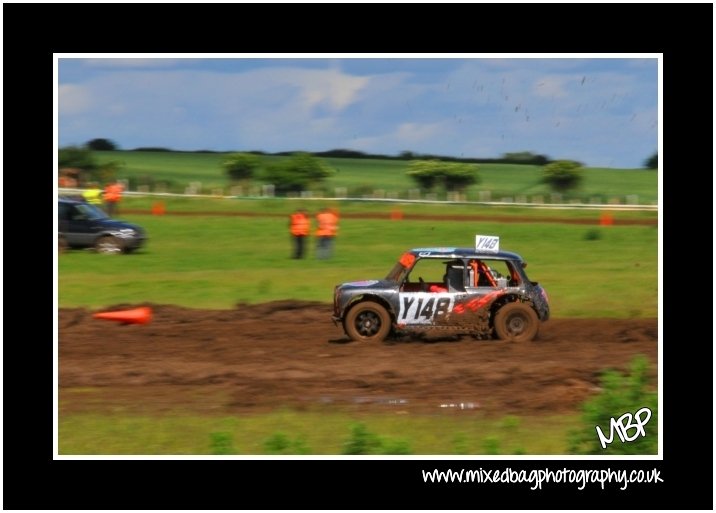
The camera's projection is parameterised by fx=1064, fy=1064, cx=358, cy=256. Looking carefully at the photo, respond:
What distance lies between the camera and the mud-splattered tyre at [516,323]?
17609 mm

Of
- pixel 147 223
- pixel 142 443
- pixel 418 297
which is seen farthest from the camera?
pixel 147 223

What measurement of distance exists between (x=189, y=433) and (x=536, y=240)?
74.8ft

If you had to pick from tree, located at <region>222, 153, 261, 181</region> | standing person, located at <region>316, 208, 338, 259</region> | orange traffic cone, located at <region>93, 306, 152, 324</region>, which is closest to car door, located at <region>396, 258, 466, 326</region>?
orange traffic cone, located at <region>93, 306, 152, 324</region>

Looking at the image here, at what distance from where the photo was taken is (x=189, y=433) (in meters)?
13.0

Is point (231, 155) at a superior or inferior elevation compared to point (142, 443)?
superior

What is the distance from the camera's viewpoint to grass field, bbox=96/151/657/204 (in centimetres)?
5956

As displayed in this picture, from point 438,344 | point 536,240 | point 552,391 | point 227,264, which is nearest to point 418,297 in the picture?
point 438,344

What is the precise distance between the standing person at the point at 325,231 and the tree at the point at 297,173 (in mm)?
30664

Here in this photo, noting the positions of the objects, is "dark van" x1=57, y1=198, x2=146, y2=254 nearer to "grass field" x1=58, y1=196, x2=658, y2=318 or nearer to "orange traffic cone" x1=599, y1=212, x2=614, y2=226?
"grass field" x1=58, y1=196, x2=658, y2=318

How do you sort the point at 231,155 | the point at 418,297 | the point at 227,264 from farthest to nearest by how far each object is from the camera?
the point at 231,155, the point at 227,264, the point at 418,297

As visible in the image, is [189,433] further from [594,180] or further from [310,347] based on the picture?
[594,180]

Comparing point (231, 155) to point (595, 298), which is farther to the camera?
point (231, 155)

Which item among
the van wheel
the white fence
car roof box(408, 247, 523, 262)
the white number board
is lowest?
car roof box(408, 247, 523, 262)

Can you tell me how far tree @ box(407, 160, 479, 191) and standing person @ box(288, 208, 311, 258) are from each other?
32381 millimetres
